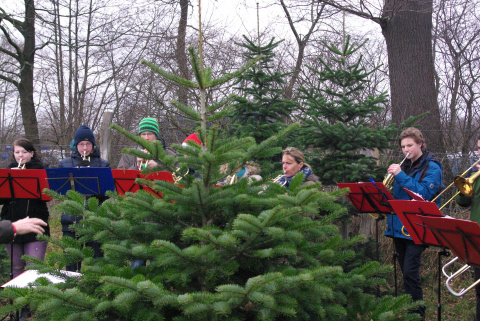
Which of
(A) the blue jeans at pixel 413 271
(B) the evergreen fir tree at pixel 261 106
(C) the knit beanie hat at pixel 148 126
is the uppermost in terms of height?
(B) the evergreen fir tree at pixel 261 106

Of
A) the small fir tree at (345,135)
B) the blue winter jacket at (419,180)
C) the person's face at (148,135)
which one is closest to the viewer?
the blue winter jacket at (419,180)

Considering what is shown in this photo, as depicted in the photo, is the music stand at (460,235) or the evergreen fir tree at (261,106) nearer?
the music stand at (460,235)

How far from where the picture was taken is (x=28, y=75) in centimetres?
1349

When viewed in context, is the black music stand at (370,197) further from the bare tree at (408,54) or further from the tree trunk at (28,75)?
the tree trunk at (28,75)

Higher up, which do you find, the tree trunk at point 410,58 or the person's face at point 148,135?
the tree trunk at point 410,58

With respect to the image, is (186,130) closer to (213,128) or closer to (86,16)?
(86,16)

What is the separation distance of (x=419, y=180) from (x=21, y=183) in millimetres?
3904

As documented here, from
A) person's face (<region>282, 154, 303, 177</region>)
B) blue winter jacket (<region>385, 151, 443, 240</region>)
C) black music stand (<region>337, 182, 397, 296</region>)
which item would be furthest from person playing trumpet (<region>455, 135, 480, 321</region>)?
person's face (<region>282, 154, 303, 177</region>)

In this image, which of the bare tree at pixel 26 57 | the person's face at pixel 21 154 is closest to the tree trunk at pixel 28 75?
the bare tree at pixel 26 57

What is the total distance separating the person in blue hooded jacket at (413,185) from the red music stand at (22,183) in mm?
3388

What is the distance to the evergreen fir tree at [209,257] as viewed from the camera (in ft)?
6.89

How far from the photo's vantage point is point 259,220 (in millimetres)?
2158

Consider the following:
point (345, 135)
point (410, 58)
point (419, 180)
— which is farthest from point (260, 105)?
point (410, 58)

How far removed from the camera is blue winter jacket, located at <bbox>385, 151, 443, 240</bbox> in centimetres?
419
